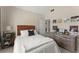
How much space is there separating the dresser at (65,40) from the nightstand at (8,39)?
0.66 m

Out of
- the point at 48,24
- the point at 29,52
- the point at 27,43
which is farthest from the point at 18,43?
the point at 48,24

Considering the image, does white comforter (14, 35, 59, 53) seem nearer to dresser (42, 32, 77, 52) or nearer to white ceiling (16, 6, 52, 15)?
dresser (42, 32, 77, 52)

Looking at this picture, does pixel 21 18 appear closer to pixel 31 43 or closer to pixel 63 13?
pixel 31 43

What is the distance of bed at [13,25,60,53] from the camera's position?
1.60m

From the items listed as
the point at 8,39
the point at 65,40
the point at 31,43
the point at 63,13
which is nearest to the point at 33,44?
the point at 31,43

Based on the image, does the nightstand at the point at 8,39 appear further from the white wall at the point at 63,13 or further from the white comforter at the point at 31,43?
the white wall at the point at 63,13

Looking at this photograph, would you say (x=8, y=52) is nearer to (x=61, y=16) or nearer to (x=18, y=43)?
(x=18, y=43)

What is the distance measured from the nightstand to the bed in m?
0.09

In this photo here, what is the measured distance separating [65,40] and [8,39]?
1148 mm

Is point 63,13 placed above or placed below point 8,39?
above

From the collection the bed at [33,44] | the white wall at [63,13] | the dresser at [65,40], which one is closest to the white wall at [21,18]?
the bed at [33,44]

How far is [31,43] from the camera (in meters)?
1.66

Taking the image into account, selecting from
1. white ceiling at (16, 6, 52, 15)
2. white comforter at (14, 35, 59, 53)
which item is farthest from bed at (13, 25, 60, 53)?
white ceiling at (16, 6, 52, 15)
